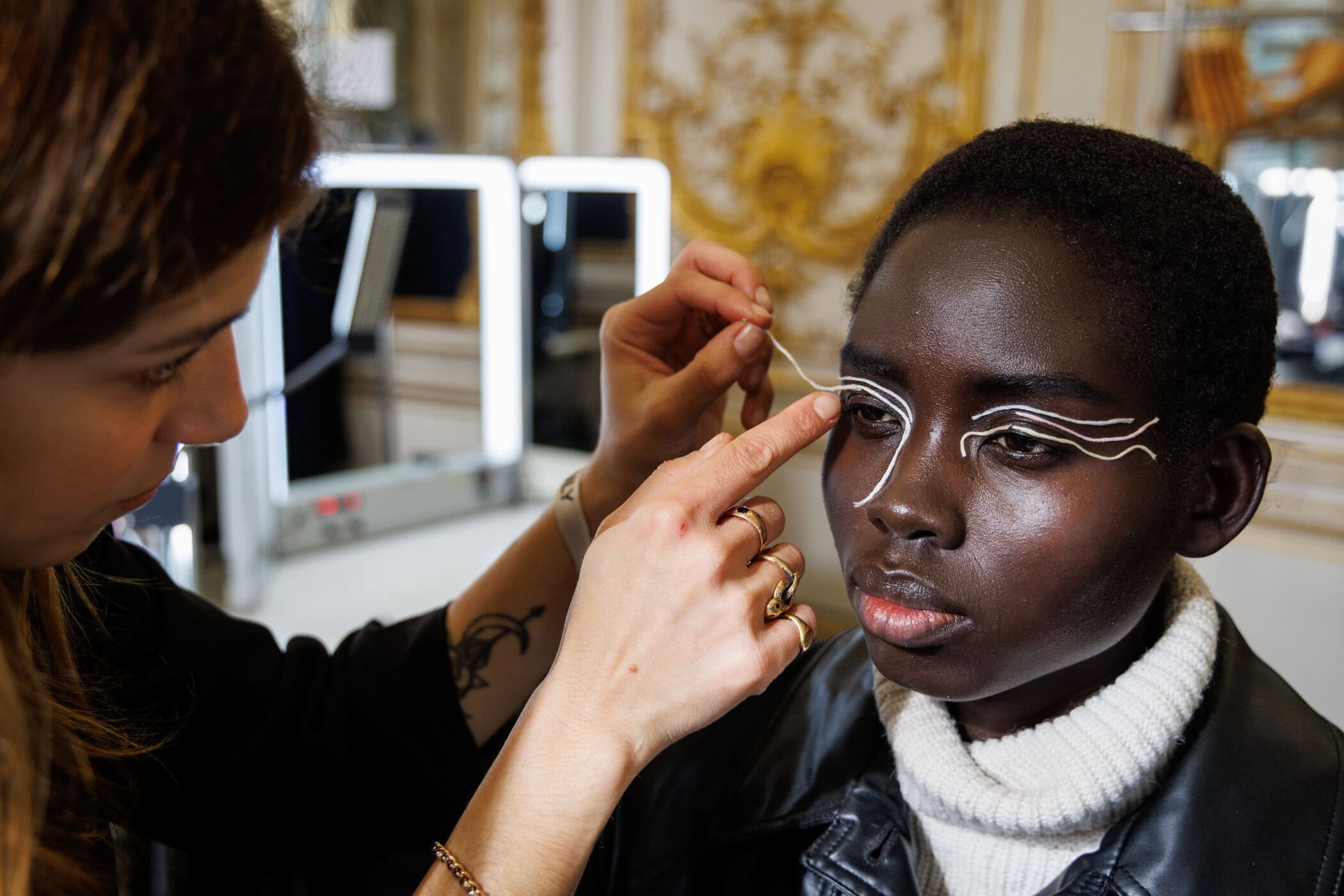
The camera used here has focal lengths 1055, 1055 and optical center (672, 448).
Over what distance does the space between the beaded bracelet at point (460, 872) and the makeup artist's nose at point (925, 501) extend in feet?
1.09

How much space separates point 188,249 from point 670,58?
9.03 feet

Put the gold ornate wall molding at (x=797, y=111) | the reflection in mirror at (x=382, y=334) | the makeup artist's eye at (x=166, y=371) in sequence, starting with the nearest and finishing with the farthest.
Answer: the makeup artist's eye at (x=166, y=371), the reflection in mirror at (x=382, y=334), the gold ornate wall molding at (x=797, y=111)

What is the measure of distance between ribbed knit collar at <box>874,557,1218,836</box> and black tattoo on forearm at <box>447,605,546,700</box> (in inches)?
13.9

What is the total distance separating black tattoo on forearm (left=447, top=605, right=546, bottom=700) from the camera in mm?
943

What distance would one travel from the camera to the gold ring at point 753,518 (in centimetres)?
67

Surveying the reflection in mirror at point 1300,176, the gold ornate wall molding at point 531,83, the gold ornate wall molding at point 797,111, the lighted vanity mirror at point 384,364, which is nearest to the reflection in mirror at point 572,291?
the lighted vanity mirror at point 384,364

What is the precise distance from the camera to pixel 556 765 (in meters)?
0.62

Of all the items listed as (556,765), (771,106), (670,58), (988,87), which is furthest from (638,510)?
(670,58)

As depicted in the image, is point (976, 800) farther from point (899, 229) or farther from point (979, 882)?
point (899, 229)

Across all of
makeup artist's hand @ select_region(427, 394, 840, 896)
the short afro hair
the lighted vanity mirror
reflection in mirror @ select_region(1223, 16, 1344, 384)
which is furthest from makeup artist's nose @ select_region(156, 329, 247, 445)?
reflection in mirror @ select_region(1223, 16, 1344, 384)

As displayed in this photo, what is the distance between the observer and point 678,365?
98cm

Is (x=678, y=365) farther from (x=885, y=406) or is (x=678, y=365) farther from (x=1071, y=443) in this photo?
(x=1071, y=443)

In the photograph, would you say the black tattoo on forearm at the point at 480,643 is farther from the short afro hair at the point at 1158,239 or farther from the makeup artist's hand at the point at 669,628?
the short afro hair at the point at 1158,239

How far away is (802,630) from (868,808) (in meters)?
0.20
